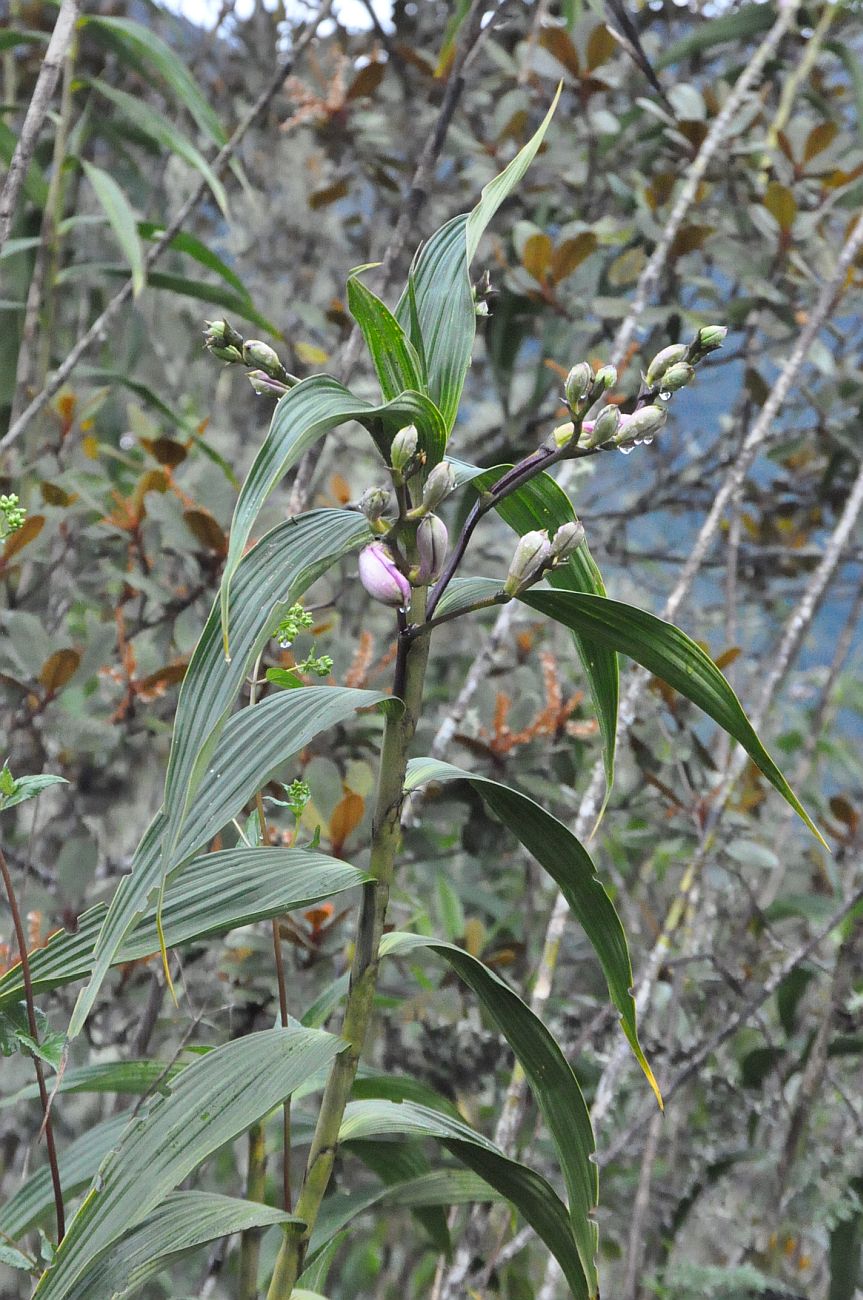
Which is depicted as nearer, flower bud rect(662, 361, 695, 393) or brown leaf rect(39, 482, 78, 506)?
flower bud rect(662, 361, 695, 393)

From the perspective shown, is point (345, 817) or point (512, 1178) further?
point (345, 817)

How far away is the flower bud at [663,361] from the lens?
418 mm

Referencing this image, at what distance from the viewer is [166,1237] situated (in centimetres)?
44

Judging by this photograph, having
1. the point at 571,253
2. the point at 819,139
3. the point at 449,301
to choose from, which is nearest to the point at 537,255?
the point at 571,253

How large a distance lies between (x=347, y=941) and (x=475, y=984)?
0.44 m

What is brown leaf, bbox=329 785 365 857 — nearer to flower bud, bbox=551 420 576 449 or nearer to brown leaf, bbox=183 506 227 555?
brown leaf, bbox=183 506 227 555

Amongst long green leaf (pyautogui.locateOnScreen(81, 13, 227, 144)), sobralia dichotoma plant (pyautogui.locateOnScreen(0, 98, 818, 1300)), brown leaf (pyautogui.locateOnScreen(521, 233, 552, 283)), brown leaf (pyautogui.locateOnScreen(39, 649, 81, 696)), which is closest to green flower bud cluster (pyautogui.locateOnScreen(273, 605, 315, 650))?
sobralia dichotoma plant (pyautogui.locateOnScreen(0, 98, 818, 1300))

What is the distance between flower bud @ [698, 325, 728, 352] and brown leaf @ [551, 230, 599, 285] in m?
0.79

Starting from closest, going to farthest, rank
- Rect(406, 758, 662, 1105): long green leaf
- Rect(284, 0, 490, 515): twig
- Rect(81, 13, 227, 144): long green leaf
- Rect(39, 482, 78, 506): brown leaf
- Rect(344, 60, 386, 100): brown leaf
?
Rect(406, 758, 662, 1105): long green leaf, Rect(284, 0, 490, 515): twig, Rect(81, 13, 227, 144): long green leaf, Rect(39, 482, 78, 506): brown leaf, Rect(344, 60, 386, 100): brown leaf

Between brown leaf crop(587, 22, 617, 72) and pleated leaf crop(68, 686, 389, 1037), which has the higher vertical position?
brown leaf crop(587, 22, 617, 72)

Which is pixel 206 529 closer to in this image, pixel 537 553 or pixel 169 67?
pixel 169 67

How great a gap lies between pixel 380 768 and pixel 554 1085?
0.50ft

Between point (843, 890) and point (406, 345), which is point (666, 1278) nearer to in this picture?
point (843, 890)

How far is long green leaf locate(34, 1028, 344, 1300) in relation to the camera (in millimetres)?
404
